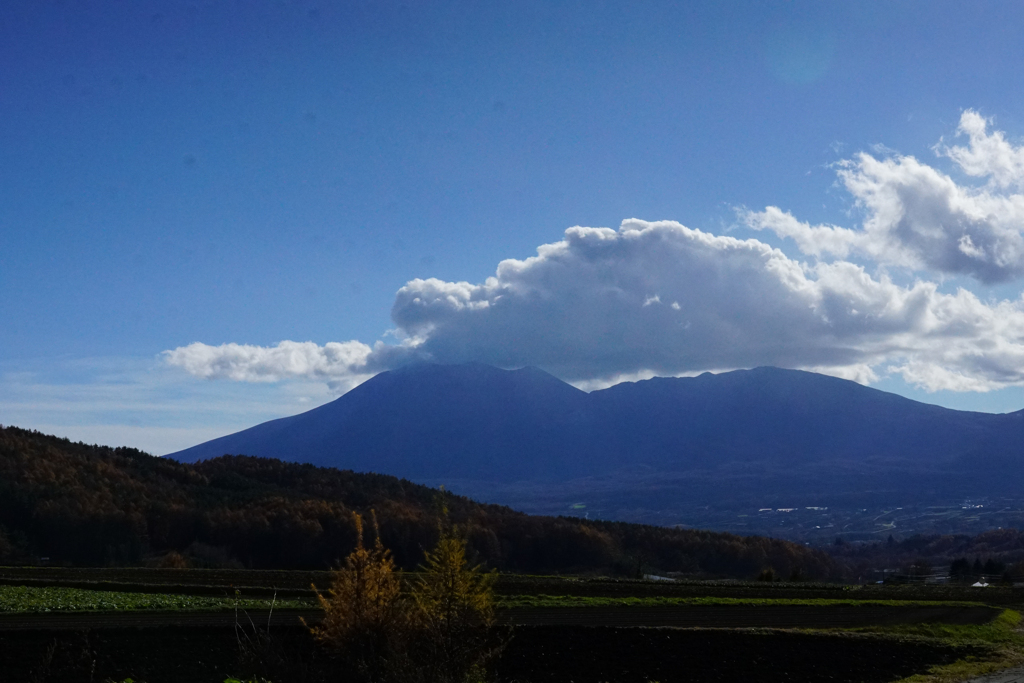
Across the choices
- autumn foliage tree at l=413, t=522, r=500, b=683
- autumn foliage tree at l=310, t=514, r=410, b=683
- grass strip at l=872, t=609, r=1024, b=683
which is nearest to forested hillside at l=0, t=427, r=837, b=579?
grass strip at l=872, t=609, r=1024, b=683

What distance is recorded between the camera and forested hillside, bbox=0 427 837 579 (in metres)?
64.0

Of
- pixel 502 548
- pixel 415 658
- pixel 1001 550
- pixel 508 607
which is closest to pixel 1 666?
pixel 415 658

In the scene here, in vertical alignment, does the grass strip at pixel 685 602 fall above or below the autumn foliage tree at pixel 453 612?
below

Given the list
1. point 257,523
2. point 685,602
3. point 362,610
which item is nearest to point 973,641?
point 685,602

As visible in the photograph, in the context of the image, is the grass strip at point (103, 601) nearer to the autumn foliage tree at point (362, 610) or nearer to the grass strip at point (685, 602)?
the grass strip at point (685, 602)

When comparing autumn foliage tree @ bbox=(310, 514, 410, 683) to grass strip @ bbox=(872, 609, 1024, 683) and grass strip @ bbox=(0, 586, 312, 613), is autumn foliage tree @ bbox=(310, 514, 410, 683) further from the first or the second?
grass strip @ bbox=(0, 586, 312, 613)

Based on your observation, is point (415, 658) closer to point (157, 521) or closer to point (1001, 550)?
point (157, 521)

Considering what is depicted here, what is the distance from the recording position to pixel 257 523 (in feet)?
238

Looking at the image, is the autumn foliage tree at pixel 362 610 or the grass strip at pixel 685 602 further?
the grass strip at pixel 685 602

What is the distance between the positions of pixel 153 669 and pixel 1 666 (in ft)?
11.5

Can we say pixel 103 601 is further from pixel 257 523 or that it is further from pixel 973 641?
pixel 257 523

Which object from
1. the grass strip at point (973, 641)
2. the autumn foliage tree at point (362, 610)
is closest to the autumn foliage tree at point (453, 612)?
the autumn foliage tree at point (362, 610)

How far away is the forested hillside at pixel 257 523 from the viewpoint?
64.0 meters

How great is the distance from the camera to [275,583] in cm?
4284
